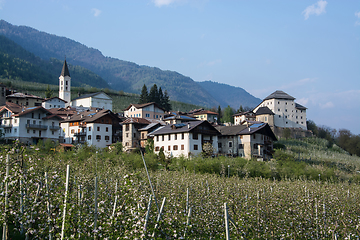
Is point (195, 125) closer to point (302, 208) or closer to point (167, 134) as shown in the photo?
point (167, 134)

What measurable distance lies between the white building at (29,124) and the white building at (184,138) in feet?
70.1

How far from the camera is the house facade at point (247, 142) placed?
5312 cm

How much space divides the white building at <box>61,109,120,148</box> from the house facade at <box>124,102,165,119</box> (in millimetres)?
18988

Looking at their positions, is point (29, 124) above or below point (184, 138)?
above

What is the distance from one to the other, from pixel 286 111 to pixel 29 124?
7532 centimetres

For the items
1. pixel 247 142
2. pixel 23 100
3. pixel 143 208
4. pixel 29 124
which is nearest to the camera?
pixel 143 208

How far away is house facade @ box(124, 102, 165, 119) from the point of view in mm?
83688

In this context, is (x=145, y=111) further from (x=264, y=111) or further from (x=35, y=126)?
(x=264, y=111)

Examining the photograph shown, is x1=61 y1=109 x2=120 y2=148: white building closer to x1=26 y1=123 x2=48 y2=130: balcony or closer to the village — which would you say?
the village

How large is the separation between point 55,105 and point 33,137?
129 feet

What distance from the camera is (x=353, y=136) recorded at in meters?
100

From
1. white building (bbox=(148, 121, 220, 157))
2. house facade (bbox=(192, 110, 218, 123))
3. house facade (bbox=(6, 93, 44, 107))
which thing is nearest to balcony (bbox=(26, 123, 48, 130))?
white building (bbox=(148, 121, 220, 157))

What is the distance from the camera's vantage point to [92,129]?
59938mm

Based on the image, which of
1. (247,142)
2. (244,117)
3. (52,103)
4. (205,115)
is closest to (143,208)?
(247,142)
